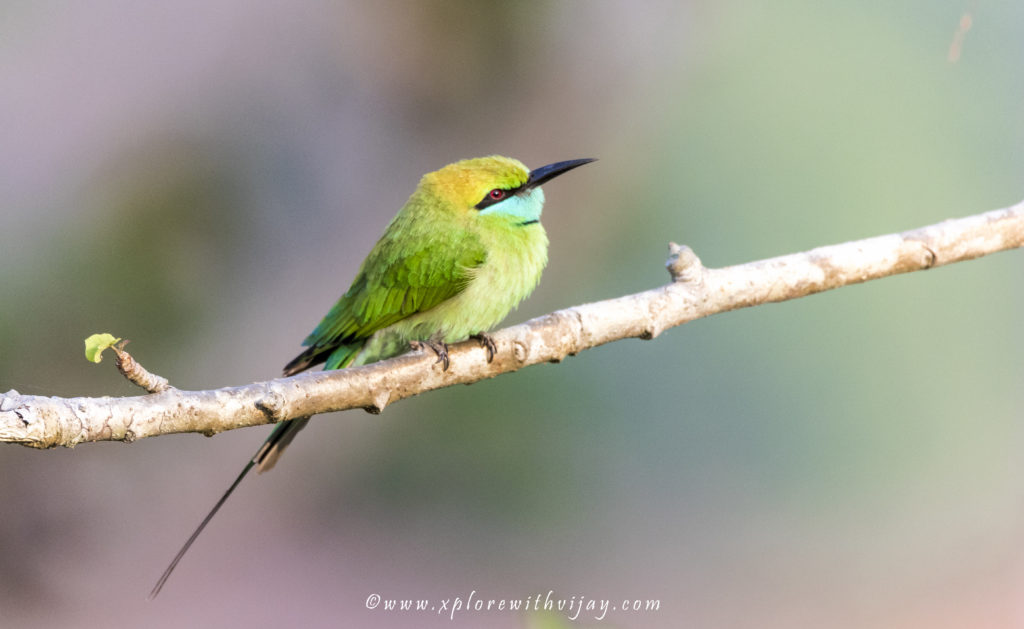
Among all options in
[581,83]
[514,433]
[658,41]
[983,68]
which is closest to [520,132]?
[581,83]

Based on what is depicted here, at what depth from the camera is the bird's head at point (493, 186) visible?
7.04 feet

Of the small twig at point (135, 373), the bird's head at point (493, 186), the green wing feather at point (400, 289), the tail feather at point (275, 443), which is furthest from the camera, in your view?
the bird's head at point (493, 186)

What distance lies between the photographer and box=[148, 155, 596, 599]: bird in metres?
2.04

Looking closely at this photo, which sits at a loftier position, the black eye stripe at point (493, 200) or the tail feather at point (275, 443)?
the black eye stripe at point (493, 200)

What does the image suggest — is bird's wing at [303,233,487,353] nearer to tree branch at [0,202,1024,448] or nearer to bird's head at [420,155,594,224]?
bird's head at [420,155,594,224]

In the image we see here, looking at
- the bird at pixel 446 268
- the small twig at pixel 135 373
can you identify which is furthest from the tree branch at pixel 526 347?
the bird at pixel 446 268

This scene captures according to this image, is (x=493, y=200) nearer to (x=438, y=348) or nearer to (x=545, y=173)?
(x=545, y=173)

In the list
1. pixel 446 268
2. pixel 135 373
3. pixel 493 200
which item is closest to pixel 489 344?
pixel 446 268

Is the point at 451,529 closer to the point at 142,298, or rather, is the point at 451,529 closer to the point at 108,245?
the point at 142,298

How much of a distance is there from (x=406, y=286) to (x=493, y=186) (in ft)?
1.07

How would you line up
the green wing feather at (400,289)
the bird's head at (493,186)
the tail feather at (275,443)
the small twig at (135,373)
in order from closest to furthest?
the small twig at (135,373) → the tail feather at (275,443) → the green wing feather at (400,289) → the bird's head at (493,186)

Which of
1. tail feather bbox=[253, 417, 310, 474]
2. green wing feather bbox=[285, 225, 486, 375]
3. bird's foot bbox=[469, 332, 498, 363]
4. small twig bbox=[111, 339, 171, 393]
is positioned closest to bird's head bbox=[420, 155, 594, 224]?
green wing feather bbox=[285, 225, 486, 375]

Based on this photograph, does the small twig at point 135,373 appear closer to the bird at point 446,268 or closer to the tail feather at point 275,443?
the tail feather at point 275,443

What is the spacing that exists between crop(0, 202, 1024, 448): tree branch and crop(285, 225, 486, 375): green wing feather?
8.2 inches
